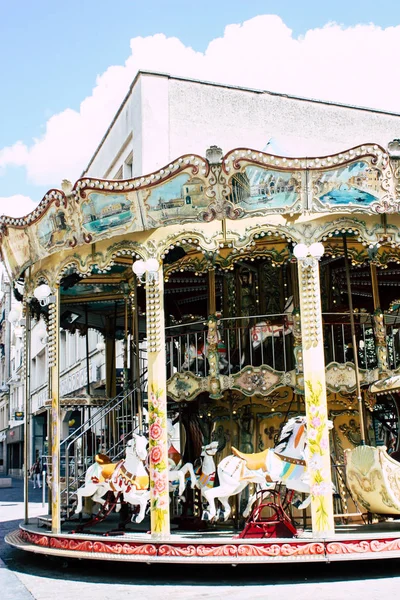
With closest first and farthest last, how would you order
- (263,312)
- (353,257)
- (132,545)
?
(132,545), (353,257), (263,312)

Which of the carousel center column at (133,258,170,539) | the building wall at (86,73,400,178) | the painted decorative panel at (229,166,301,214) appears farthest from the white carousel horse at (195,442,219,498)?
the building wall at (86,73,400,178)

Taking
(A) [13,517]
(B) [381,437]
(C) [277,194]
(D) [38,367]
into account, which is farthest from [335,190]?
(D) [38,367]

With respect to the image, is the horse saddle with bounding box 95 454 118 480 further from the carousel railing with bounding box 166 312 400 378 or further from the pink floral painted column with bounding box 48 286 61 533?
the carousel railing with bounding box 166 312 400 378

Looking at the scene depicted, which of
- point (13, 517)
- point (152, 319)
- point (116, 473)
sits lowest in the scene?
point (13, 517)

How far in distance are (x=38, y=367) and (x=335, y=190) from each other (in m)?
38.9

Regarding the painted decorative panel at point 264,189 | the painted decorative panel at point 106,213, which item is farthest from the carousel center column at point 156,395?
the painted decorative panel at point 264,189

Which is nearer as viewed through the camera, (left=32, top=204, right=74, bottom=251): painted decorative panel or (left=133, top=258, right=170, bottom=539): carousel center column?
(left=133, top=258, right=170, bottom=539): carousel center column

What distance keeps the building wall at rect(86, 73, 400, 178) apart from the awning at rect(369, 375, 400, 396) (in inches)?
335

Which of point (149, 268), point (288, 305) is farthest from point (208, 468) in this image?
point (149, 268)

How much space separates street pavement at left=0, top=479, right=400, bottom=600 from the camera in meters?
9.53

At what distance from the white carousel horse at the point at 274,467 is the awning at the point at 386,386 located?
1637mm

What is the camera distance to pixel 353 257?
1388 cm

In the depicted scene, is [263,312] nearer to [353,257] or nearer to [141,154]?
[353,257]

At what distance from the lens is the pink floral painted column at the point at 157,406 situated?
11.4m
